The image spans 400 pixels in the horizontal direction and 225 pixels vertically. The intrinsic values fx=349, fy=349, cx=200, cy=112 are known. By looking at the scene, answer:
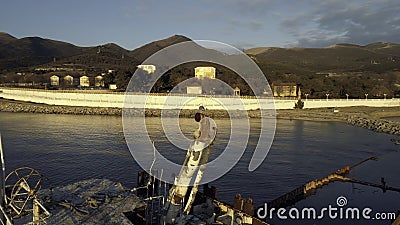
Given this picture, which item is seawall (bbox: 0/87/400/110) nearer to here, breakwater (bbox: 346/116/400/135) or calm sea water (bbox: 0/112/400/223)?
calm sea water (bbox: 0/112/400/223)

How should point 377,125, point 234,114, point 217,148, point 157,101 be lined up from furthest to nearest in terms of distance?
point 157,101 < point 234,114 < point 377,125 < point 217,148

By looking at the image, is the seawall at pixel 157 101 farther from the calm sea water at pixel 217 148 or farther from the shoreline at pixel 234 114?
the calm sea water at pixel 217 148

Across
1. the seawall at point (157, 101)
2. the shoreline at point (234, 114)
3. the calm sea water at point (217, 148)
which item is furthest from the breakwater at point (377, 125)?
the seawall at point (157, 101)

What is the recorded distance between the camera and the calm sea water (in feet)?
57.0

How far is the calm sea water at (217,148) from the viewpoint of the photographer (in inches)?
684

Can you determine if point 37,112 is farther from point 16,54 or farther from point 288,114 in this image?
point 16,54

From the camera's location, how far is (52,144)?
2589 centimetres

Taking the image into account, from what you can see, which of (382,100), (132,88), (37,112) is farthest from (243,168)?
(382,100)

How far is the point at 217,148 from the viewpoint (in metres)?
25.7

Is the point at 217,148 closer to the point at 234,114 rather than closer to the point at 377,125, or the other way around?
Answer: the point at 234,114

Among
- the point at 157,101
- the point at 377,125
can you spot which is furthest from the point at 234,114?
the point at 377,125

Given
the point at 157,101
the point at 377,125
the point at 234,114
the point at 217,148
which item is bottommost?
the point at 217,148

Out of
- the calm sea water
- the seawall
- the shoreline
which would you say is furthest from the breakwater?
the seawall

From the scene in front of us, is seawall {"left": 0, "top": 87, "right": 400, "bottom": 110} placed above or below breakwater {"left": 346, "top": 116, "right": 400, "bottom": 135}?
above
